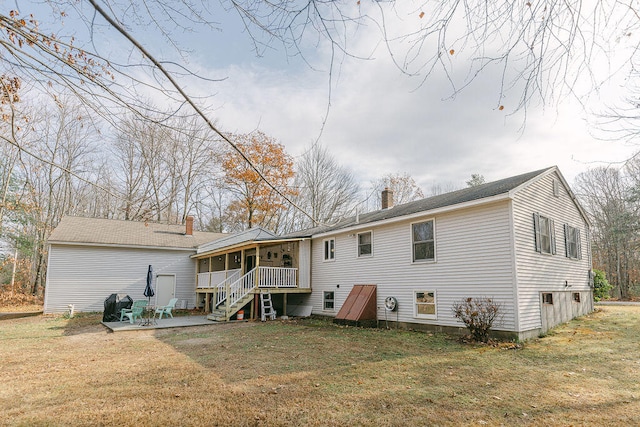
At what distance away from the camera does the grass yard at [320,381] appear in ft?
14.9

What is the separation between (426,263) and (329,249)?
5241 millimetres

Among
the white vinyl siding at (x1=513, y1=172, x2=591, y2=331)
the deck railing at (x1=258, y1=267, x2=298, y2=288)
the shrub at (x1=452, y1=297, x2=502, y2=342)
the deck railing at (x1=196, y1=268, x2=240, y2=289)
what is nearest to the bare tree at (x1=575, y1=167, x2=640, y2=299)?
the white vinyl siding at (x1=513, y1=172, x2=591, y2=331)

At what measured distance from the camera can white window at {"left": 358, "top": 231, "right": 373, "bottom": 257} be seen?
551 inches

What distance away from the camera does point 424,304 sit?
11.9 m

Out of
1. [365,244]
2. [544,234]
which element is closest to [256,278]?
[365,244]

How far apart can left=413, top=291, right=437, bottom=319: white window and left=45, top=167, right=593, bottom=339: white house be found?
0.10ft

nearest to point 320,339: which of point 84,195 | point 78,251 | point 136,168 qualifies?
point 78,251

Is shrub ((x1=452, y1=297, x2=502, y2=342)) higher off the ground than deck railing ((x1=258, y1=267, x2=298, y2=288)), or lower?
lower

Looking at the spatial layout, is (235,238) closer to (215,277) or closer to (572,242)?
(215,277)

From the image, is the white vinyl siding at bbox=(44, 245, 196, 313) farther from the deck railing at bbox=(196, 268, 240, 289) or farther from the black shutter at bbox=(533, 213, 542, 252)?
the black shutter at bbox=(533, 213, 542, 252)

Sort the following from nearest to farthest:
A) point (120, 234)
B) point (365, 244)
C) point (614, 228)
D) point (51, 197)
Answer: point (365, 244), point (120, 234), point (51, 197), point (614, 228)

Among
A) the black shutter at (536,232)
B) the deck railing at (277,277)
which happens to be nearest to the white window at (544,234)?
the black shutter at (536,232)

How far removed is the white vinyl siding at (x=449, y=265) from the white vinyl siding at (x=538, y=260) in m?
0.40

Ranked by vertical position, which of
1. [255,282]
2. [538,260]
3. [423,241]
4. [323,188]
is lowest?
[255,282]
